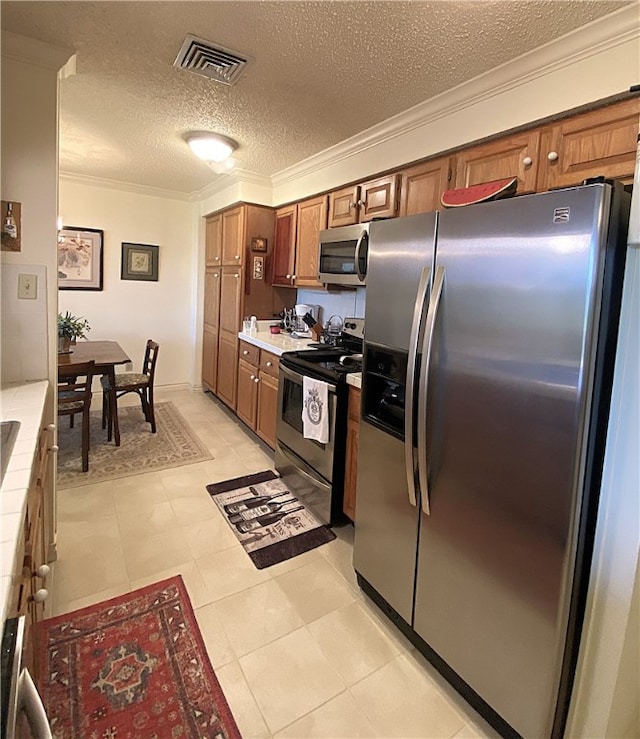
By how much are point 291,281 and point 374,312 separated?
2.06m

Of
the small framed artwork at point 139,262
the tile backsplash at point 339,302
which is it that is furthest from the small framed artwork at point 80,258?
the tile backsplash at point 339,302

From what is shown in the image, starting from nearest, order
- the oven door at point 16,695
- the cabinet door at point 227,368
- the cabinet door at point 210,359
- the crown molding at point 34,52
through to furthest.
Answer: the oven door at point 16,695 < the crown molding at point 34,52 < the cabinet door at point 227,368 < the cabinet door at point 210,359

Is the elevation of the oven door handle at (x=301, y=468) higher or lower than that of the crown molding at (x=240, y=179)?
lower

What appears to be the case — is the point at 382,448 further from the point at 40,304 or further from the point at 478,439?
the point at 40,304

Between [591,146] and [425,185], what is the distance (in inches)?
33.3

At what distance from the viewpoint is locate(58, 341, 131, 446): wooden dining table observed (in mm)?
3113

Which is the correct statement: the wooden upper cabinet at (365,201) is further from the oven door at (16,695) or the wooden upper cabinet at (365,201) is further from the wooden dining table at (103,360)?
the oven door at (16,695)

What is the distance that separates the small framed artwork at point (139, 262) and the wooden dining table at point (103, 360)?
4.21 ft

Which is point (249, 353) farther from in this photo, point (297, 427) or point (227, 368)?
point (297, 427)

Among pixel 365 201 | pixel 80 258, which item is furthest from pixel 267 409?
pixel 80 258

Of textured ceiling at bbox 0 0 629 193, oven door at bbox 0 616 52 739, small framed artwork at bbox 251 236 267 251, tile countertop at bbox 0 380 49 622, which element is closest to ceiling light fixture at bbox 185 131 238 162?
textured ceiling at bbox 0 0 629 193

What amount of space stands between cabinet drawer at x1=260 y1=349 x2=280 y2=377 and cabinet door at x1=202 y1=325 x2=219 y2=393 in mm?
1306

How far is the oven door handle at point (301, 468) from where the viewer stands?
2563 mm

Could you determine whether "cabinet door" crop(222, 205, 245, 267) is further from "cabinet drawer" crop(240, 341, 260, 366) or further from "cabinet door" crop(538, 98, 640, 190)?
"cabinet door" crop(538, 98, 640, 190)
